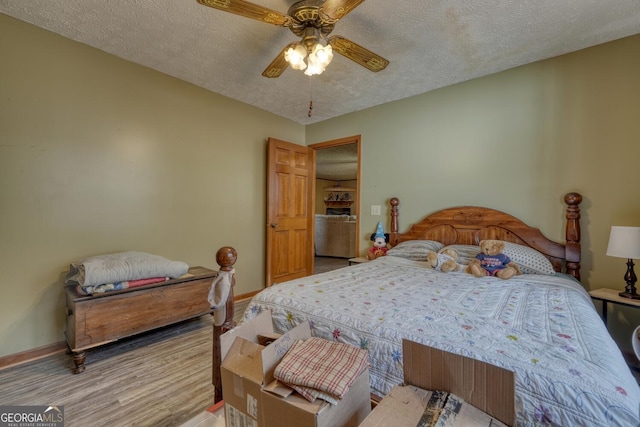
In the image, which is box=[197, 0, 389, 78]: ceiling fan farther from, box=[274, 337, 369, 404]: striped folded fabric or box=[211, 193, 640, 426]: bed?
box=[274, 337, 369, 404]: striped folded fabric

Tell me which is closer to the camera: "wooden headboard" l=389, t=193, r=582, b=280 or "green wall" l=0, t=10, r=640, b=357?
"green wall" l=0, t=10, r=640, b=357

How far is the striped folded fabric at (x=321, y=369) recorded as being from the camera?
805 mm

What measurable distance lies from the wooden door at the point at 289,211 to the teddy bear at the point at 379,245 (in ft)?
3.97

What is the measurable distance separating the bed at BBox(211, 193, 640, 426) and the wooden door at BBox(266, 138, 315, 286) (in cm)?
175

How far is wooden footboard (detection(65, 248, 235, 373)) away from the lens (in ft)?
6.48

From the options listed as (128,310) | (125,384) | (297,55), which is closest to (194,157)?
(128,310)

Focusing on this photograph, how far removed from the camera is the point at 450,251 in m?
2.54

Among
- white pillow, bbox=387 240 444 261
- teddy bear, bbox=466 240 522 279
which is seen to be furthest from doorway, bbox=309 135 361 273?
teddy bear, bbox=466 240 522 279

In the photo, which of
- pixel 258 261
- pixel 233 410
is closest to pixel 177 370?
pixel 233 410

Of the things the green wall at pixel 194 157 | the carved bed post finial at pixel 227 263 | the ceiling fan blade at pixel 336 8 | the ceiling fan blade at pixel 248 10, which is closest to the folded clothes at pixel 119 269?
the green wall at pixel 194 157

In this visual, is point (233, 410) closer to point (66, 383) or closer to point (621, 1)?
point (66, 383)

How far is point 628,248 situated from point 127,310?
3.62 metres

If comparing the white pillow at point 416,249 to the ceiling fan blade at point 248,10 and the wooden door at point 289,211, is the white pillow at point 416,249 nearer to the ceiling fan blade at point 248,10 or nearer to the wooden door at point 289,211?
the wooden door at point 289,211

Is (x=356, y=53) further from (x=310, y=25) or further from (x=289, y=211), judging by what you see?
(x=289, y=211)
